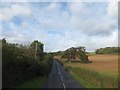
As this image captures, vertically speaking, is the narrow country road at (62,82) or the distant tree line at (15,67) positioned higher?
the distant tree line at (15,67)

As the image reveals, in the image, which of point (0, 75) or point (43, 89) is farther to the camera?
point (43, 89)

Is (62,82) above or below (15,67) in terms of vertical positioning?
below

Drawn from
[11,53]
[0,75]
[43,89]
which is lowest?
[43,89]

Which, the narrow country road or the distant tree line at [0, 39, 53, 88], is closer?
the distant tree line at [0, 39, 53, 88]

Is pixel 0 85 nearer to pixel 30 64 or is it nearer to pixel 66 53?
pixel 30 64

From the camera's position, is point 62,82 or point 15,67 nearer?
point 15,67

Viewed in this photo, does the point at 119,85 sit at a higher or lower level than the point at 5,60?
lower

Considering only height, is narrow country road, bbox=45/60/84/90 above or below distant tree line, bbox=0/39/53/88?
below

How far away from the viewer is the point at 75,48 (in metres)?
120

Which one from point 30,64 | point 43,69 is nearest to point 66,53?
point 43,69

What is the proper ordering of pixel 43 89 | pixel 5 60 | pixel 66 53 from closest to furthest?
pixel 5 60
pixel 43 89
pixel 66 53

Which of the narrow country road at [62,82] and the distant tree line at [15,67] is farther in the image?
the narrow country road at [62,82]

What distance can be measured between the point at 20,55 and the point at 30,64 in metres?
6.15

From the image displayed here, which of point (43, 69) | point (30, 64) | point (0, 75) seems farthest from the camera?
point (43, 69)
